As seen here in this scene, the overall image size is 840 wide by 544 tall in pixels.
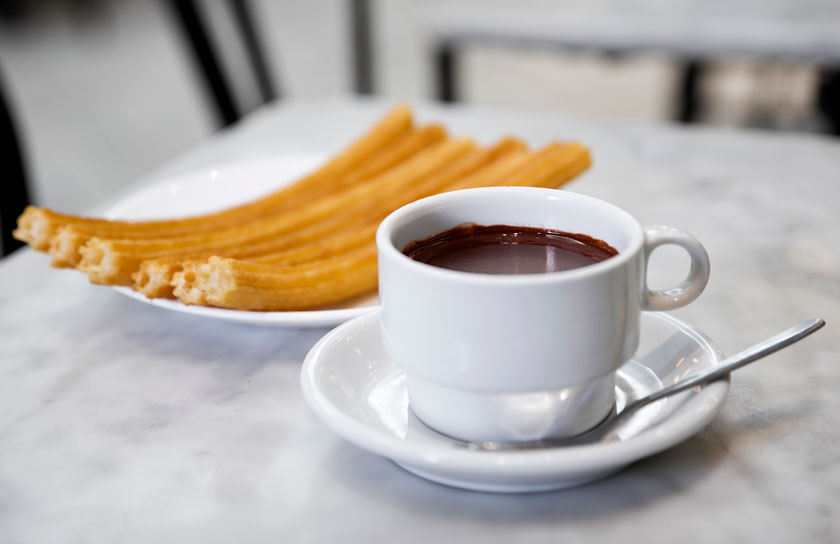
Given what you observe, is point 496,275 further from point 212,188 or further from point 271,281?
point 212,188

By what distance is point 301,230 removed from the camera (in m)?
0.70

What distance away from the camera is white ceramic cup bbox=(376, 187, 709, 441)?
0.40 meters

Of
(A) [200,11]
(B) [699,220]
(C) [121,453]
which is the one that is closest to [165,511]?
(C) [121,453]

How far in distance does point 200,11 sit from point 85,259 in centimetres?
109

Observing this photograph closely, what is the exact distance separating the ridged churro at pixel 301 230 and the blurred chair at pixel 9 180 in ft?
1.43

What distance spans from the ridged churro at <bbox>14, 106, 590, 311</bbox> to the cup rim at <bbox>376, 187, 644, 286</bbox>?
0.47 feet

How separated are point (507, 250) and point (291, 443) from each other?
0.17 metres

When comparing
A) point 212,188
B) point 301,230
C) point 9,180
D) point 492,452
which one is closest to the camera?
point 492,452

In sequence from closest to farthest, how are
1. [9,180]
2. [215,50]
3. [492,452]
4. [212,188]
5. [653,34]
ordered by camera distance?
1. [492,452]
2. [212,188]
3. [9,180]
4. [215,50]
5. [653,34]

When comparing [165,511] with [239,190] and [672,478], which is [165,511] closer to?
[672,478]

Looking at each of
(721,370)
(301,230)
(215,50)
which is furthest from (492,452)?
(215,50)

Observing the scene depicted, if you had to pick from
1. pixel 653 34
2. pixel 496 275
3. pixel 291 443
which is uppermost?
pixel 496 275

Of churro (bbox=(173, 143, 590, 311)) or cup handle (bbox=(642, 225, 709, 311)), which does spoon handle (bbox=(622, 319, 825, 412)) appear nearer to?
cup handle (bbox=(642, 225, 709, 311))

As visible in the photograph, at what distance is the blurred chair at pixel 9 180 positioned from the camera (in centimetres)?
103
